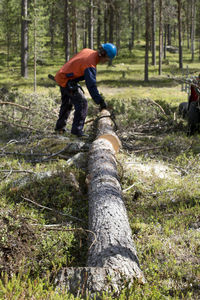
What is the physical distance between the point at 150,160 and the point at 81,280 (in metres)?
3.71

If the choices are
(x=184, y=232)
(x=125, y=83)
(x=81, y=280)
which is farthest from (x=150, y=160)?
(x=125, y=83)

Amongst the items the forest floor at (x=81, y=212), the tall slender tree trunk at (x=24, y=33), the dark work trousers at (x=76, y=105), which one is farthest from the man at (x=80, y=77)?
the tall slender tree trunk at (x=24, y=33)

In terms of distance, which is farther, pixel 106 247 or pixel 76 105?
pixel 76 105

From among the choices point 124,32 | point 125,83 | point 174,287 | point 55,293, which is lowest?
point 174,287

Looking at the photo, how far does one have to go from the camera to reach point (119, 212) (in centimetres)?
321

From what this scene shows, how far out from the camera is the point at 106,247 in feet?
8.53

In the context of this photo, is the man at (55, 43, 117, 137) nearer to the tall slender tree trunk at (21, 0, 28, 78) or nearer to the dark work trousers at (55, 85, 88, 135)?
the dark work trousers at (55, 85, 88, 135)

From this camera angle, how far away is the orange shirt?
6133mm

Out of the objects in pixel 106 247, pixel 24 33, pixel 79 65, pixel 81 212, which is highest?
pixel 24 33

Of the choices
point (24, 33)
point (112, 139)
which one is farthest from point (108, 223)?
point (24, 33)

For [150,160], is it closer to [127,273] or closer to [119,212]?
[119,212]

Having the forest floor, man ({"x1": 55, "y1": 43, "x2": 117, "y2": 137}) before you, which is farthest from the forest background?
man ({"x1": 55, "y1": 43, "x2": 117, "y2": 137})

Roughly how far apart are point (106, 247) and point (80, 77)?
15.5ft

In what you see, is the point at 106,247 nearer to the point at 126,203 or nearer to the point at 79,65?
the point at 126,203
